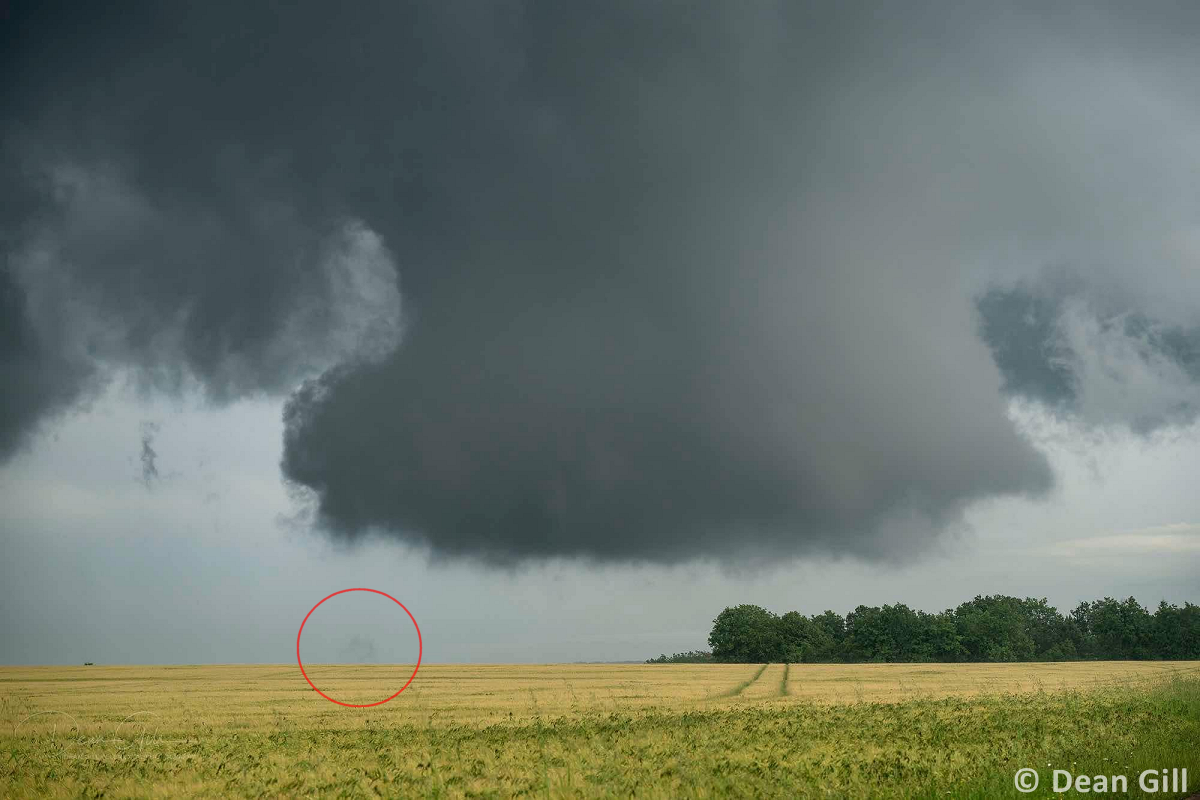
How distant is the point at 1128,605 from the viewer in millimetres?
189000

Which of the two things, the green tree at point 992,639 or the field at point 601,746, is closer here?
the field at point 601,746

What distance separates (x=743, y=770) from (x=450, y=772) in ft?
24.9

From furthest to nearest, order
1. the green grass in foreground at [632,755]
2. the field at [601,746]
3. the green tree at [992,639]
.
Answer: the green tree at [992,639], the field at [601,746], the green grass in foreground at [632,755]

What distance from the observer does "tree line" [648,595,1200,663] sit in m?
169

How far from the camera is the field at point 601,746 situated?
64.5 ft

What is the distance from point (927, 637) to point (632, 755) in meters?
166

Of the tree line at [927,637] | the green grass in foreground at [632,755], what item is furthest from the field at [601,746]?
the tree line at [927,637]

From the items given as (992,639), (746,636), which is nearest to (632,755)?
(746,636)

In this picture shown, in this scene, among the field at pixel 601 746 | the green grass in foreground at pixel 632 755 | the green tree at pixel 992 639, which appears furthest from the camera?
the green tree at pixel 992 639

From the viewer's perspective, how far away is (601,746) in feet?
80.5

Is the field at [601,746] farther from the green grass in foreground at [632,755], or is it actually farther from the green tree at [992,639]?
the green tree at [992,639]

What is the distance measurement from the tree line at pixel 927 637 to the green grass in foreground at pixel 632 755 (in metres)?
145

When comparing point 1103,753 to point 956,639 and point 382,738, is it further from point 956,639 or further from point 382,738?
point 956,639

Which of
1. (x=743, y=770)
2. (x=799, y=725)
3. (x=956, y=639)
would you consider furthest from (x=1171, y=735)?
(x=956, y=639)
